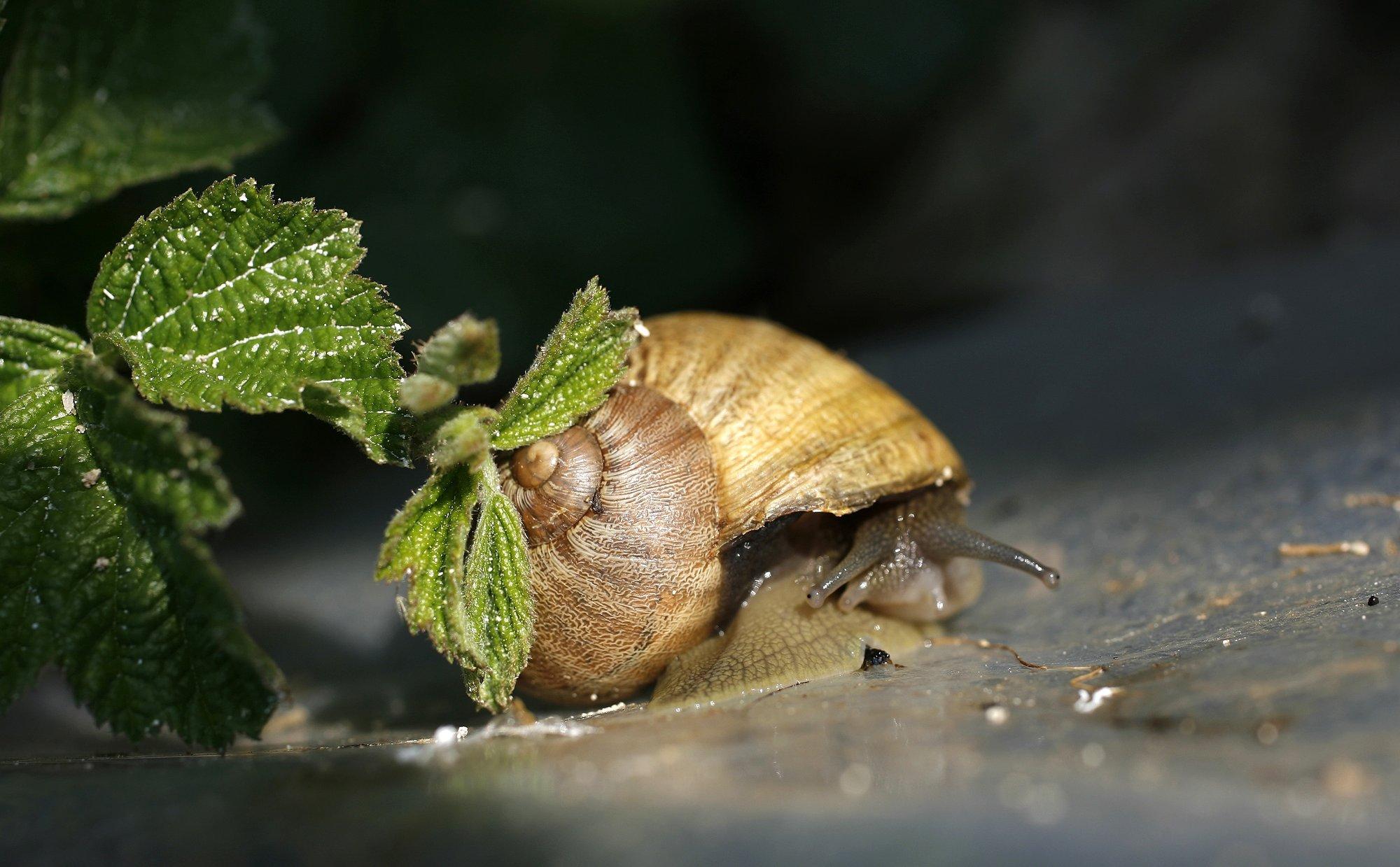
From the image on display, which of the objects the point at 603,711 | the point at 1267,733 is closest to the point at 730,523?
the point at 603,711

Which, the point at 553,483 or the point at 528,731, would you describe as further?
the point at 553,483

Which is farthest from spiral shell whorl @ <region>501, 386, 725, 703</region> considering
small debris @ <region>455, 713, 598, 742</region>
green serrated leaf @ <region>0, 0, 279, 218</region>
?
green serrated leaf @ <region>0, 0, 279, 218</region>

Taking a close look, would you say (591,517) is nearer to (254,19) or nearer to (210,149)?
(210,149)

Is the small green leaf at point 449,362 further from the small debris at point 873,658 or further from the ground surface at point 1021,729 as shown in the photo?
the small debris at point 873,658

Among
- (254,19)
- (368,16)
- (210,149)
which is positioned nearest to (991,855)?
(210,149)

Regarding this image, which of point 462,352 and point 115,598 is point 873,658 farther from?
point 115,598
